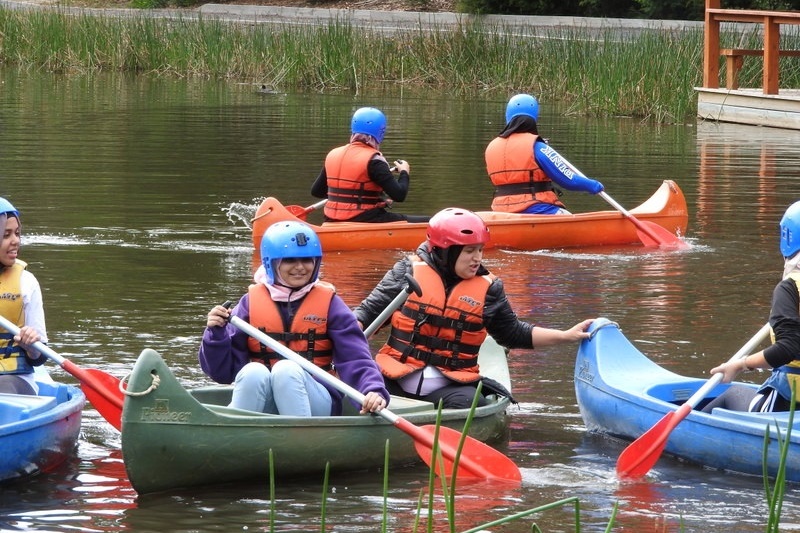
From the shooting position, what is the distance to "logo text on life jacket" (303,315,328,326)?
6.08 m

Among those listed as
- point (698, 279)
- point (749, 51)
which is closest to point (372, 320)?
point (698, 279)

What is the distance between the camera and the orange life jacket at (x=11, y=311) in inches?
243

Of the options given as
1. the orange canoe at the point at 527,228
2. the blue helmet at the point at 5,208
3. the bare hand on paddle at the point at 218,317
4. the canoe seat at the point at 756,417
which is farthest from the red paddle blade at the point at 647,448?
the orange canoe at the point at 527,228

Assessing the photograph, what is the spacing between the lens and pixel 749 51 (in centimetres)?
2227

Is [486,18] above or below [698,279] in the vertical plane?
above

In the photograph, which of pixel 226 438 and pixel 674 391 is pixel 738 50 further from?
pixel 226 438

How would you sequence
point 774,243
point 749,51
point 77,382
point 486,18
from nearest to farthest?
1. point 77,382
2. point 774,243
3. point 749,51
4. point 486,18

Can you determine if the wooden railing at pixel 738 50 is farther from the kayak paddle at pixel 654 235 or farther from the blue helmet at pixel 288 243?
the blue helmet at pixel 288 243

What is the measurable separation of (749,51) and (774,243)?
10781 mm

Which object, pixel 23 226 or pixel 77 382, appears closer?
pixel 77 382

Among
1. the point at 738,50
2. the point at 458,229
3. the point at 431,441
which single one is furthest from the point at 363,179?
the point at 738,50

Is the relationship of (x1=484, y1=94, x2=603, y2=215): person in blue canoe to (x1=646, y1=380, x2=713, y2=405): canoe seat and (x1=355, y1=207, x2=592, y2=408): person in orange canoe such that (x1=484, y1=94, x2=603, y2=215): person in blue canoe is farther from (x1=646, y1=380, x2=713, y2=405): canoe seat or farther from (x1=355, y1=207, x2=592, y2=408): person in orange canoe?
(x1=355, y1=207, x2=592, y2=408): person in orange canoe

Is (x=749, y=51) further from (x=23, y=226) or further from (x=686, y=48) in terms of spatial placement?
(x=23, y=226)

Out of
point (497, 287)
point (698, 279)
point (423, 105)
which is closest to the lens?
point (497, 287)
